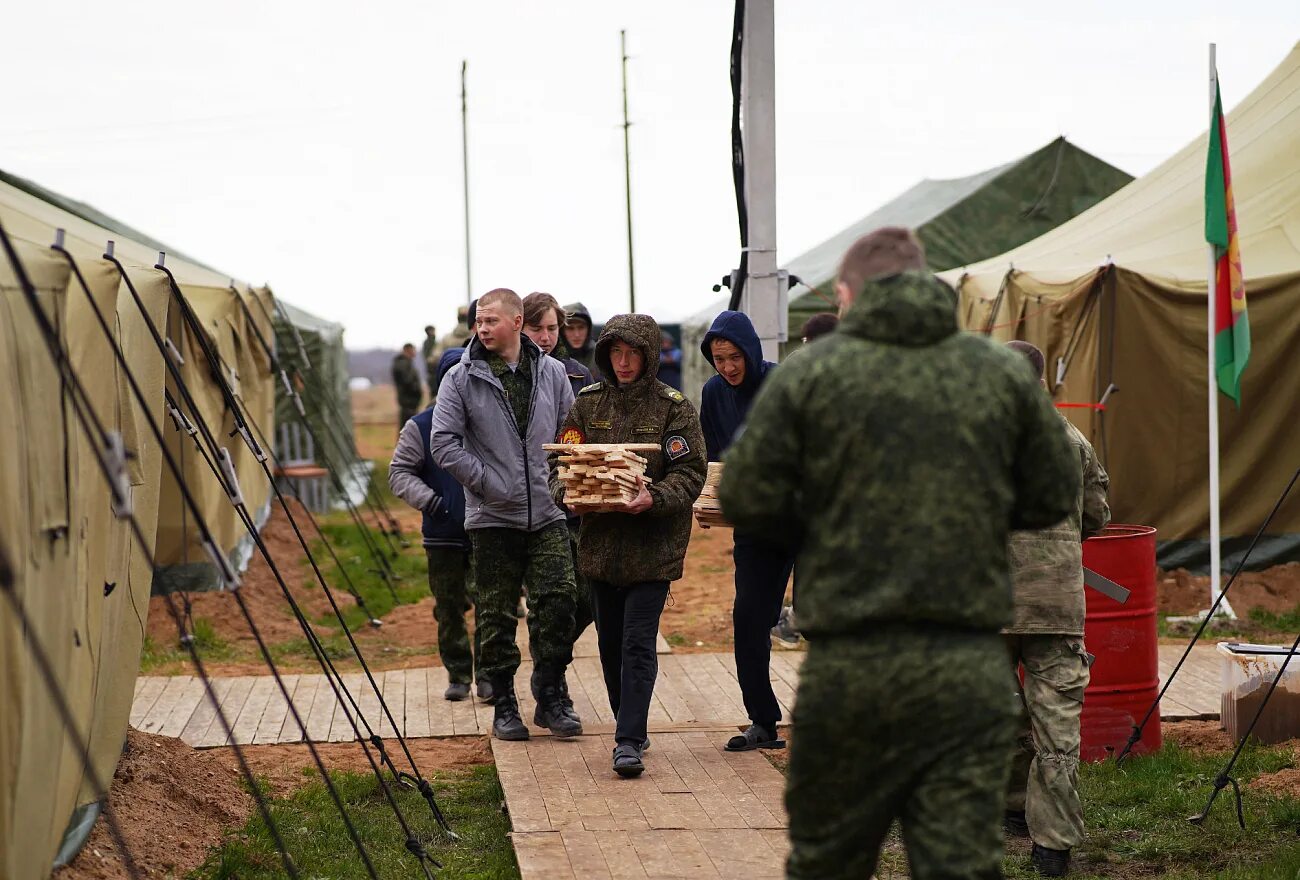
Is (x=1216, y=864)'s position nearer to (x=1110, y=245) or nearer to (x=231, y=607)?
(x=231, y=607)

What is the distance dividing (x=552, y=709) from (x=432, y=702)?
1486 millimetres

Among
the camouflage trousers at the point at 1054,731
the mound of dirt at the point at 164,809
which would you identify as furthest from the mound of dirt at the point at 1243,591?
the mound of dirt at the point at 164,809

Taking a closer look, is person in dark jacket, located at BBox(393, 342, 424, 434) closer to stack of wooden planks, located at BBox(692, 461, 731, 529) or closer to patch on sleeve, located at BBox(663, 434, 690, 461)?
stack of wooden planks, located at BBox(692, 461, 731, 529)

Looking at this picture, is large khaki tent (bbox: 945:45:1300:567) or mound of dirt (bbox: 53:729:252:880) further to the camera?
large khaki tent (bbox: 945:45:1300:567)

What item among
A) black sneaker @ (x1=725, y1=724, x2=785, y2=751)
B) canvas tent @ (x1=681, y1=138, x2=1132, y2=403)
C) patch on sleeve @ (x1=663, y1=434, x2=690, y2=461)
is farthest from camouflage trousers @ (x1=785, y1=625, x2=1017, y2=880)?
canvas tent @ (x1=681, y1=138, x2=1132, y2=403)

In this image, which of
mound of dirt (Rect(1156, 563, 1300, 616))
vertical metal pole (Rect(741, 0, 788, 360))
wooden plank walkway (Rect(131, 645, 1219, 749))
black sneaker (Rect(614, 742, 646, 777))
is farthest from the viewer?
mound of dirt (Rect(1156, 563, 1300, 616))

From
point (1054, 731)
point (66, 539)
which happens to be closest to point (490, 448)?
point (66, 539)

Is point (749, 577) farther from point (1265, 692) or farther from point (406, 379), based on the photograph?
point (406, 379)

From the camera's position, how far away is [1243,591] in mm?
12250

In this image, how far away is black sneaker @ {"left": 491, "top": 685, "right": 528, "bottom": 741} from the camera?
733 cm

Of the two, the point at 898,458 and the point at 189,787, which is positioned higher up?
the point at 898,458

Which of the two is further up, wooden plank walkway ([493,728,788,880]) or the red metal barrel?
the red metal barrel

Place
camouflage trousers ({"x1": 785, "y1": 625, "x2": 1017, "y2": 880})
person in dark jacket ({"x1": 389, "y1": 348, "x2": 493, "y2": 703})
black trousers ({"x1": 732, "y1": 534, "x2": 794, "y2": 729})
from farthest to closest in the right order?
person in dark jacket ({"x1": 389, "y1": 348, "x2": 493, "y2": 703})
black trousers ({"x1": 732, "y1": 534, "x2": 794, "y2": 729})
camouflage trousers ({"x1": 785, "y1": 625, "x2": 1017, "y2": 880})

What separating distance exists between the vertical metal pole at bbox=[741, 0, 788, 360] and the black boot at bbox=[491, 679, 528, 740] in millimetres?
3334
